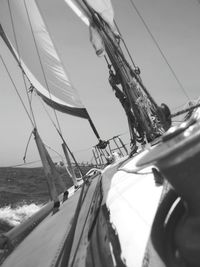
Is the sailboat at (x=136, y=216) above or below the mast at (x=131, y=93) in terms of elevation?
below

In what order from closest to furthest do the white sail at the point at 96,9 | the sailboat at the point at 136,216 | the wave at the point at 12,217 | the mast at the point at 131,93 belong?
the sailboat at the point at 136,216
the mast at the point at 131,93
the white sail at the point at 96,9
the wave at the point at 12,217

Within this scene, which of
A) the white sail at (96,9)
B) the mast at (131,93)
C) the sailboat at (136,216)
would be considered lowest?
the sailboat at (136,216)

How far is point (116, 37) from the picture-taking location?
7801mm

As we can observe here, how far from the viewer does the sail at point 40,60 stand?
6.95 meters

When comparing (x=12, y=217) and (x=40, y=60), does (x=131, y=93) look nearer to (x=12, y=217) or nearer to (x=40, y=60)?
(x=40, y=60)

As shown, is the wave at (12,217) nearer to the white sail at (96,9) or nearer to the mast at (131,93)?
the mast at (131,93)

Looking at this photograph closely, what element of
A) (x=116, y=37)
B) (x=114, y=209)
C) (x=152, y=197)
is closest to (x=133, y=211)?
(x=152, y=197)

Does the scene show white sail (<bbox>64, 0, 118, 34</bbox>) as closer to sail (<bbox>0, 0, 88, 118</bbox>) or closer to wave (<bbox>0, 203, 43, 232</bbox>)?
sail (<bbox>0, 0, 88, 118</bbox>)

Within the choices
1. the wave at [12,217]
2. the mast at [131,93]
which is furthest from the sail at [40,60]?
the wave at [12,217]

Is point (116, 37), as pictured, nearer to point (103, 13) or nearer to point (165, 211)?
point (103, 13)

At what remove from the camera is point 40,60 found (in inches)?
295

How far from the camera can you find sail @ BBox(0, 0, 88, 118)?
6.95m

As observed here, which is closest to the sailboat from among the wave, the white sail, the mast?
the mast

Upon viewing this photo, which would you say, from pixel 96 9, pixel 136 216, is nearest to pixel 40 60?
pixel 96 9
